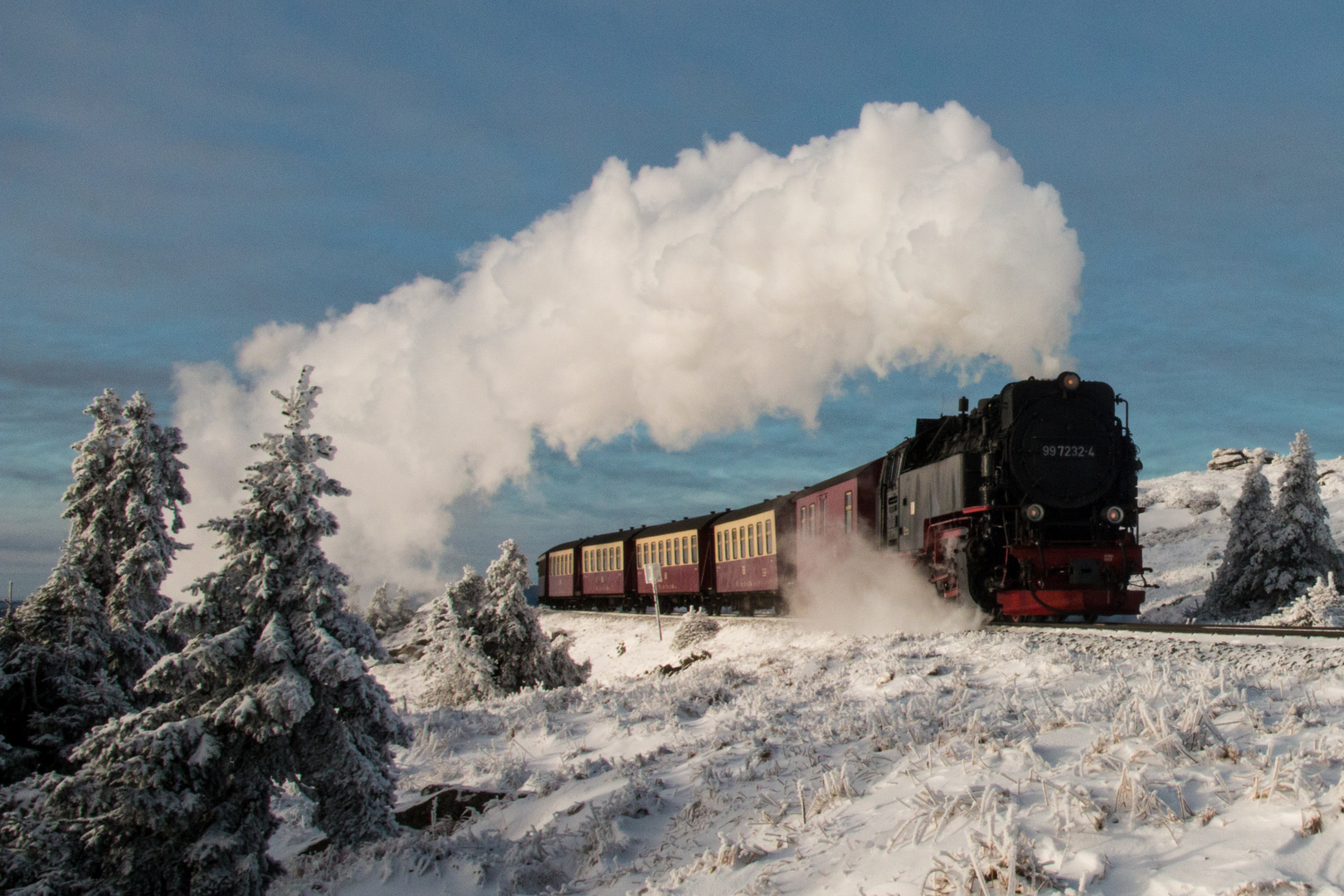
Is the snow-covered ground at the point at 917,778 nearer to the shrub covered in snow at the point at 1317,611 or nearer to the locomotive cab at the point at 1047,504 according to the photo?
the locomotive cab at the point at 1047,504

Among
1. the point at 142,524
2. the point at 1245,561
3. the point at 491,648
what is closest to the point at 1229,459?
the point at 1245,561

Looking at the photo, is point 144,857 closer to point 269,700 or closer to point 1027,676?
point 269,700

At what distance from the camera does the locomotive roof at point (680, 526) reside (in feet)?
123

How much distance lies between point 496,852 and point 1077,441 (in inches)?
523

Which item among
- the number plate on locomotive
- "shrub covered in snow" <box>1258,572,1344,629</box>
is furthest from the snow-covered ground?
"shrub covered in snow" <box>1258,572,1344,629</box>

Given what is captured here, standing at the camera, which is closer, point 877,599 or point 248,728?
point 248,728

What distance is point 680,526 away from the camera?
39.1 m

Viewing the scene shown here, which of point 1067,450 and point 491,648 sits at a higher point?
point 1067,450

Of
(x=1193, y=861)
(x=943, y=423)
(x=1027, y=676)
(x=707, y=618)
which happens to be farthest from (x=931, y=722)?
(x=707, y=618)

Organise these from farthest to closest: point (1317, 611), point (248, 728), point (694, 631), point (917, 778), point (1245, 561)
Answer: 1. point (694, 631)
2. point (1245, 561)
3. point (1317, 611)
4. point (248, 728)
5. point (917, 778)

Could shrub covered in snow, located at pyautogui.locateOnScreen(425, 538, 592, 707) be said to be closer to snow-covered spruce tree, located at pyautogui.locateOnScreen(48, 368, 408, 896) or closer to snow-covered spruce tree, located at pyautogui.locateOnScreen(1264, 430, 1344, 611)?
snow-covered spruce tree, located at pyautogui.locateOnScreen(48, 368, 408, 896)

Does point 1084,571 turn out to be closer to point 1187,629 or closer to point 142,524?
point 1187,629

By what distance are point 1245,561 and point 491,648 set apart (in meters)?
23.2

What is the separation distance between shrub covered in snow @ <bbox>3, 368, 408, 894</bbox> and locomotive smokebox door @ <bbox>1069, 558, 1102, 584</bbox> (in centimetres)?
1225
